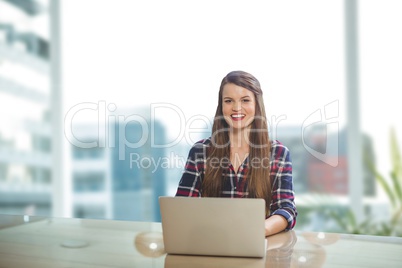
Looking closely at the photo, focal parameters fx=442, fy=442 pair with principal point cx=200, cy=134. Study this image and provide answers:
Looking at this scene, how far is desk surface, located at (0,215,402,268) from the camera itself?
4.09 feet

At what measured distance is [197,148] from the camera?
1.98m

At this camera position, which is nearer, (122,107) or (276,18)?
(276,18)

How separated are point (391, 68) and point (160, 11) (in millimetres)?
1838

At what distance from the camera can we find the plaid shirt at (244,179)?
182 centimetres

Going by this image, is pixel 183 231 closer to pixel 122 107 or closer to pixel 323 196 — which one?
pixel 323 196

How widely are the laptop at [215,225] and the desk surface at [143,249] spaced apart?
0.03 meters

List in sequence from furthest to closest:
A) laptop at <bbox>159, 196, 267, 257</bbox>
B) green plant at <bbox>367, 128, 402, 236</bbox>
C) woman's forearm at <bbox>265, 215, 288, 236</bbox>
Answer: green plant at <bbox>367, 128, 402, 236</bbox>
woman's forearm at <bbox>265, 215, 288, 236</bbox>
laptop at <bbox>159, 196, 267, 257</bbox>

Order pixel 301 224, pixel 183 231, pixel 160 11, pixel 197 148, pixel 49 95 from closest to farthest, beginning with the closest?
pixel 183 231 < pixel 197 148 < pixel 301 224 < pixel 160 11 < pixel 49 95

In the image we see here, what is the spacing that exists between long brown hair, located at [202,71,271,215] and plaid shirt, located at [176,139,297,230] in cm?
3

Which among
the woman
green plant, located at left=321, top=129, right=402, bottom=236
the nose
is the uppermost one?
the nose

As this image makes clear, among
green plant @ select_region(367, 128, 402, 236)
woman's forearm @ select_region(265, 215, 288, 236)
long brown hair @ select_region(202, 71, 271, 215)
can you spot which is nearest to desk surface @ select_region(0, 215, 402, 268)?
woman's forearm @ select_region(265, 215, 288, 236)

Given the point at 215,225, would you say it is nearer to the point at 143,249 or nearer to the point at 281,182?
the point at 143,249

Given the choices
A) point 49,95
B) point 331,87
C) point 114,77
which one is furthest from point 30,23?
point 331,87

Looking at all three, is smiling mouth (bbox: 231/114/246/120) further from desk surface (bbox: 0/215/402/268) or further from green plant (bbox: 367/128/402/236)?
green plant (bbox: 367/128/402/236)
